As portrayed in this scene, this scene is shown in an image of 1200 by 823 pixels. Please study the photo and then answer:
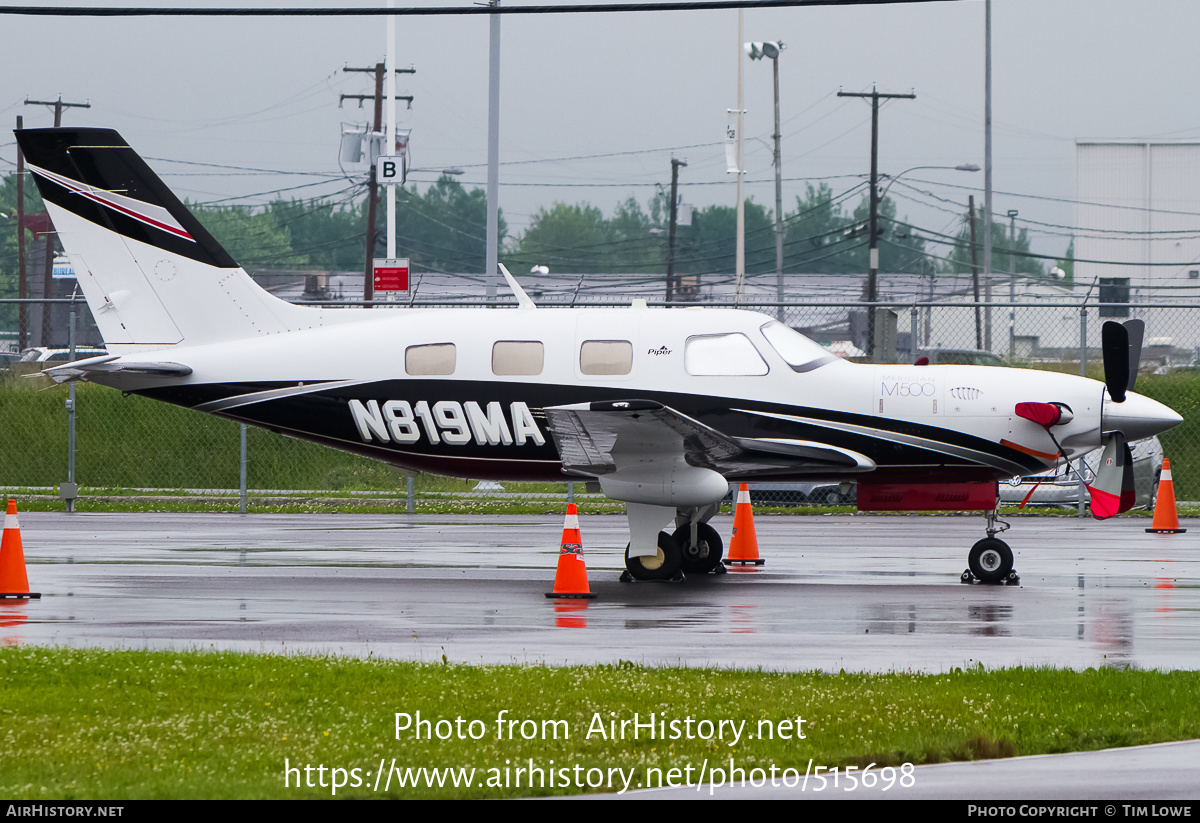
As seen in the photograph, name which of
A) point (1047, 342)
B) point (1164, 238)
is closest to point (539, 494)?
point (1047, 342)

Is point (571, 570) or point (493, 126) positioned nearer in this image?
point (571, 570)

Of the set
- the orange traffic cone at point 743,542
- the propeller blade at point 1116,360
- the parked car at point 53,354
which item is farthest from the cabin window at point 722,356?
the parked car at point 53,354

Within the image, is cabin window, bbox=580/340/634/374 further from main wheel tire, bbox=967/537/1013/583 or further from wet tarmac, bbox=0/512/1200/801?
main wheel tire, bbox=967/537/1013/583

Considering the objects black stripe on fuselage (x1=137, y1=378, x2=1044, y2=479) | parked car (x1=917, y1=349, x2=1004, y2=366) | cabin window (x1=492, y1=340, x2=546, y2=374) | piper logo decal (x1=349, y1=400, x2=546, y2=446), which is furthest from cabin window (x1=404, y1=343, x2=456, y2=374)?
parked car (x1=917, y1=349, x2=1004, y2=366)

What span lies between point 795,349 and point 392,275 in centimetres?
1073

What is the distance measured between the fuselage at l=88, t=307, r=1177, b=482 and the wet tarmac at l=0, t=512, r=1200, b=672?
4.16 ft

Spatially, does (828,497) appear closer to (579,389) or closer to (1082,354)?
(1082,354)

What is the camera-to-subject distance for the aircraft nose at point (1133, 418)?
45.3ft

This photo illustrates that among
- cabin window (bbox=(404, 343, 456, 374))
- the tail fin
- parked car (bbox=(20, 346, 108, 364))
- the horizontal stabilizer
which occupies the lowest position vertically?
the horizontal stabilizer

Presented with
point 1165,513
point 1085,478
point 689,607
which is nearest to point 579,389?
point 689,607

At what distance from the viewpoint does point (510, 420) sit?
48.1ft

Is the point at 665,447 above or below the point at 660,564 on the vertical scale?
above

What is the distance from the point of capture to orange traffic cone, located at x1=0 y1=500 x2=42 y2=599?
40.4ft

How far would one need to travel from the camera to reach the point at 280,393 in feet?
49.5
